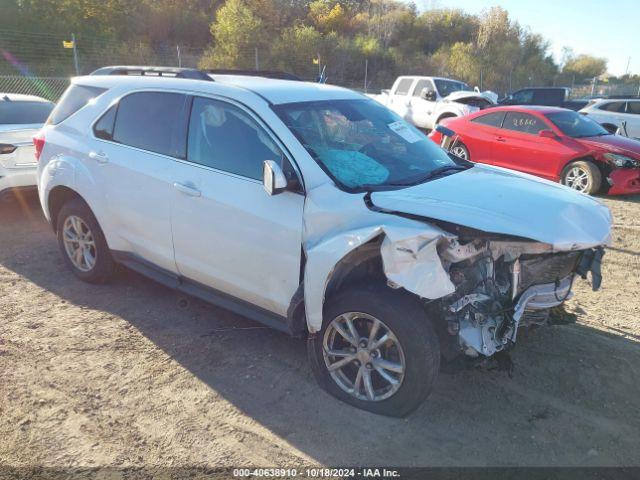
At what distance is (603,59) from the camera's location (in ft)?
255

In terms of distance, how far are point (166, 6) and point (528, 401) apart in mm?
36131

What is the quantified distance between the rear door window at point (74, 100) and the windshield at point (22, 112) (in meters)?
2.77

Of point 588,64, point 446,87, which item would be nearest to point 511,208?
point 446,87

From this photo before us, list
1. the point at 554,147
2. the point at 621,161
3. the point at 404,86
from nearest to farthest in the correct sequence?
the point at 621,161
the point at 554,147
the point at 404,86

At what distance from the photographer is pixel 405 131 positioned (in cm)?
396

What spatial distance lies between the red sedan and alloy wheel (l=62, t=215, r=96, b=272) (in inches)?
292

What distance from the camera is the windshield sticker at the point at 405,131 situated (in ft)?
12.7

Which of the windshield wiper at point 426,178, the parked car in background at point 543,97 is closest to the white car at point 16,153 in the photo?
the windshield wiper at point 426,178

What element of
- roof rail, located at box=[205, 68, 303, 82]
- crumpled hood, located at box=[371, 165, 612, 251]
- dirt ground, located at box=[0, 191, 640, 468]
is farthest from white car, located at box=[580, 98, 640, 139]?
crumpled hood, located at box=[371, 165, 612, 251]

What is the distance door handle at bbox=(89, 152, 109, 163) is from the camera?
411cm

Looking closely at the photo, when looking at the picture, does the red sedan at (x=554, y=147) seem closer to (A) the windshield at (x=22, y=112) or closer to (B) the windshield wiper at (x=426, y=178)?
(B) the windshield wiper at (x=426, y=178)

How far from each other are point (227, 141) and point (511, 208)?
73.7 inches

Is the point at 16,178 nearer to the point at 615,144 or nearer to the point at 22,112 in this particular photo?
the point at 22,112

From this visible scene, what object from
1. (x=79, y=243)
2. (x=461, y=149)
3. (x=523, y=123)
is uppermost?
(x=523, y=123)
